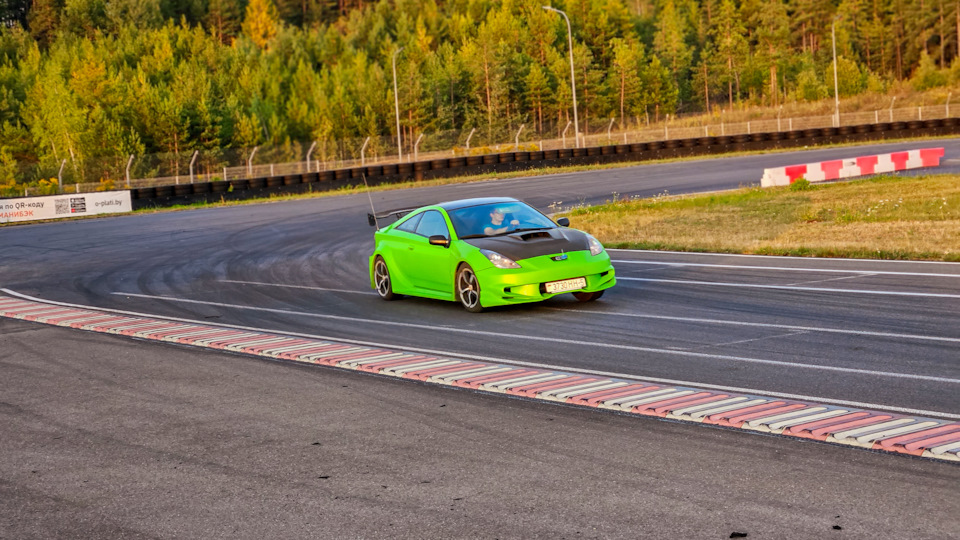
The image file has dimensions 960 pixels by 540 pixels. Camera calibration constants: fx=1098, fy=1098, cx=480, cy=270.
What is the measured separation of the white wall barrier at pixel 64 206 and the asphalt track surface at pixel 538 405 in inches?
885

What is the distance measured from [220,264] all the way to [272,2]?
157522mm

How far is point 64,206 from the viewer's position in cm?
3975

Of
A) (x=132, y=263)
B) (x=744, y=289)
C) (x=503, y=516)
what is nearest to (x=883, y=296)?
(x=744, y=289)

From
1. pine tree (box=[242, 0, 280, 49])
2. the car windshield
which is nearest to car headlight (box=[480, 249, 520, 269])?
the car windshield

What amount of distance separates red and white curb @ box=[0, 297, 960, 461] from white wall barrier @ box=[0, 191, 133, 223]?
93.3ft

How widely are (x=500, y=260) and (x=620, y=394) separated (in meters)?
5.11

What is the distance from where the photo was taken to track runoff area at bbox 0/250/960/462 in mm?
7004

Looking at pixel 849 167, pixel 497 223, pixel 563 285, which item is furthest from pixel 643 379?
pixel 849 167

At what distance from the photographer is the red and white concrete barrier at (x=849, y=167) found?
31.5m

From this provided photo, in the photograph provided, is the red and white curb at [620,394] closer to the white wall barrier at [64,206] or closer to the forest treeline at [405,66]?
the white wall barrier at [64,206]

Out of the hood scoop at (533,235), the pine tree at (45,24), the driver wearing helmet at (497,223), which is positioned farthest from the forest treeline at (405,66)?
the hood scoop at (533,235)

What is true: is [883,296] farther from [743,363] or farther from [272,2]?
[272,2]

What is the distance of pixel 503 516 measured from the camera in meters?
5.62

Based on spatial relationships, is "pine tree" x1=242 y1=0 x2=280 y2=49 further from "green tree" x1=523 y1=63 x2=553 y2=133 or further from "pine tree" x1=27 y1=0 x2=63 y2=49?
"green tree" x1=523 y1=63 x2=553 y2=133
